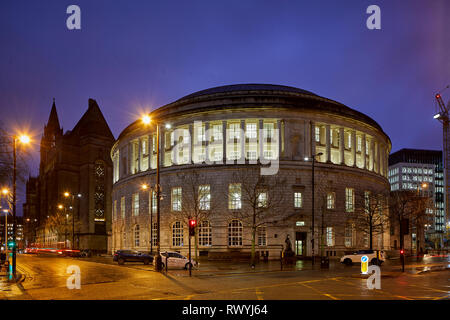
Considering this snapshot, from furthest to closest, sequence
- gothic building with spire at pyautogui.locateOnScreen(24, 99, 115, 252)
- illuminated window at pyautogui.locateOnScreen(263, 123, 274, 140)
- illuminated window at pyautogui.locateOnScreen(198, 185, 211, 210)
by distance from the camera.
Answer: gothic building with spire at pyautogui.locateOnScreen(24, 99, 115, 252)
illuminated window at pyautogui.locateOnScreen(263, 123, 274, 140)
illuminated window at pyautogui.locateOnScreen(198, 185, 211, 210)

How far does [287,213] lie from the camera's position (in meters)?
56.0

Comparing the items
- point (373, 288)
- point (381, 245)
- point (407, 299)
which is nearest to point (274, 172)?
point (381, 245)

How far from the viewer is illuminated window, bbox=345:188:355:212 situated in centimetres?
6044

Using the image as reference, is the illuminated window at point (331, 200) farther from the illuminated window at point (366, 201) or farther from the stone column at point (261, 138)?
the stone column at point (261, 138)

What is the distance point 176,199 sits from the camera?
60.3 meters

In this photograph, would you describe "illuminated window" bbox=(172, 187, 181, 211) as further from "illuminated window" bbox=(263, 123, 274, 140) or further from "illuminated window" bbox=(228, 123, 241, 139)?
"illuminated window" bbox=(263, 123, 274, 140)

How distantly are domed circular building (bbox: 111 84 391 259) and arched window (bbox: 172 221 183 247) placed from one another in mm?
172

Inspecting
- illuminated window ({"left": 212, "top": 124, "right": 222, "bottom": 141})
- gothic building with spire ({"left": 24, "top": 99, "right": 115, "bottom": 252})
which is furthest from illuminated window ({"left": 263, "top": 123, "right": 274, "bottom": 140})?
gothic building with spire ({"left": 24, "top": 99, "right": 115, "bottom": 252})

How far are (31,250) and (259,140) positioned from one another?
5775 cm

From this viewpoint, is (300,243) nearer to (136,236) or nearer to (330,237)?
(330,237)

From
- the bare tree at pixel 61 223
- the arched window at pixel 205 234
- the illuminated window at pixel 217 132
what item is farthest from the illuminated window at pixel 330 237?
the bare tree at pixel 61 223

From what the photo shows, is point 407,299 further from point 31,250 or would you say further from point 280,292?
point 31,250

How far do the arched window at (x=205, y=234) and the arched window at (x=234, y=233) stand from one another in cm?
266

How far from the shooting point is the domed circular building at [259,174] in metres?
55.7
